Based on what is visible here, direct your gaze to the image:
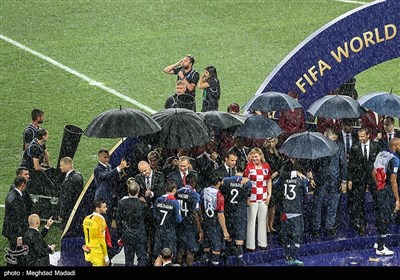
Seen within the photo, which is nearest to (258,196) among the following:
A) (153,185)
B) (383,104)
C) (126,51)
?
(153,185)

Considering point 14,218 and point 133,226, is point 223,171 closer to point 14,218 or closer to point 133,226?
point 133,226

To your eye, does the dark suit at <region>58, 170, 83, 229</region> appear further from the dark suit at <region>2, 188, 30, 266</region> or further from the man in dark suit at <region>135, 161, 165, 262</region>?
the man in dark suit at <region>135, 161, 165, 262</region>

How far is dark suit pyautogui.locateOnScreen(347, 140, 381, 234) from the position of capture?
16.3 m

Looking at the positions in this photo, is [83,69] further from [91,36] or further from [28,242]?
[28,242]

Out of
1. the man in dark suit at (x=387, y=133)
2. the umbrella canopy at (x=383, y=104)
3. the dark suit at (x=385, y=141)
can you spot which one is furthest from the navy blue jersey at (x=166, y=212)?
the umbrella canopy at (x=383, y=104)

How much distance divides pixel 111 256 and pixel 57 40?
1078 cm

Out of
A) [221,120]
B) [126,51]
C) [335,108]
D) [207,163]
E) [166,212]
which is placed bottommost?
→ [166,212]

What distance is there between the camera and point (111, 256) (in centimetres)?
1597

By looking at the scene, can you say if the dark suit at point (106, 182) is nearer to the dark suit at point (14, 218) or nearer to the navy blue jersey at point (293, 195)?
the dark suit at point (14, 218)

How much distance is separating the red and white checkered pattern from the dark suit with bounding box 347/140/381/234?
1.24m

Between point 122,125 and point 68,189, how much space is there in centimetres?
129

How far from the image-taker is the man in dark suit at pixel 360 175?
16297mm

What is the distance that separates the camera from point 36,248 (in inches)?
578

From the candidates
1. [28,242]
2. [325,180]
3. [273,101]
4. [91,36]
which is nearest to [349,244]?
[325,180]
